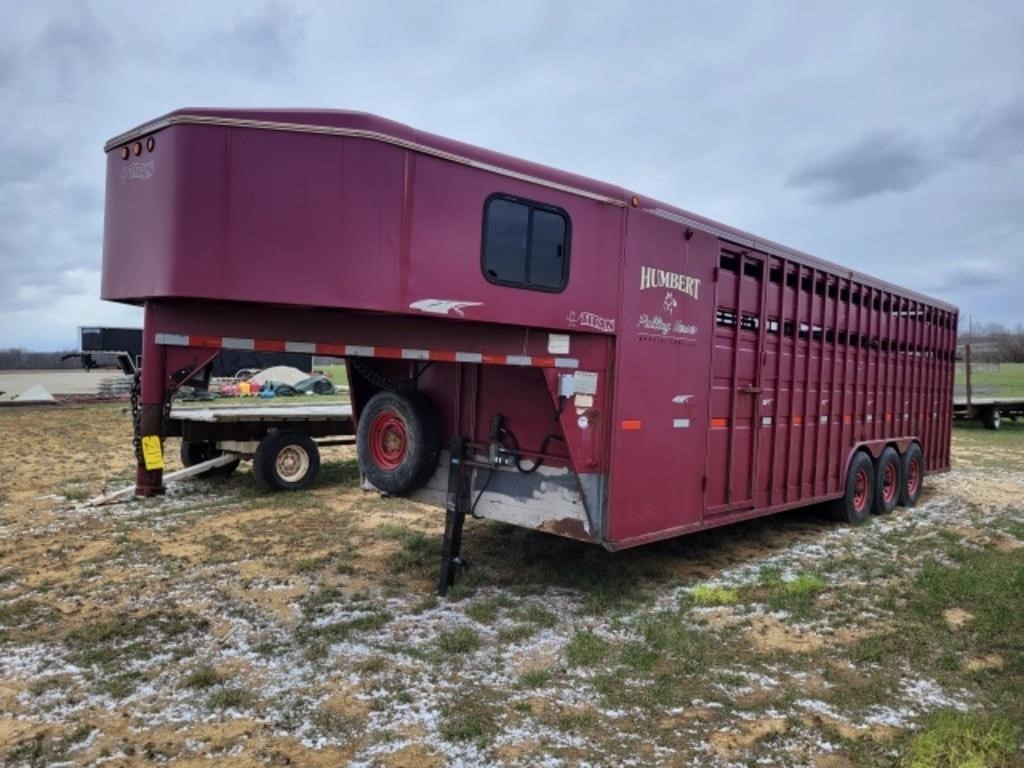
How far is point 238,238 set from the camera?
3.97 meters

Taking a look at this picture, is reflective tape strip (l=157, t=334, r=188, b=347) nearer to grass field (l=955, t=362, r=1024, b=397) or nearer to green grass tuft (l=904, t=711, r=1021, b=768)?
green grass tuft (l=904, t=711, r=1021, b=768)

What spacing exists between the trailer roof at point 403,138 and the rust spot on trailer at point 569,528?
7.50 feet

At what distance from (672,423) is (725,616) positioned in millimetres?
1455

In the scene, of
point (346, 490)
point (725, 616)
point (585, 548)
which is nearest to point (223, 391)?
point (346, 490)

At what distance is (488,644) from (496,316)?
2.08 metres

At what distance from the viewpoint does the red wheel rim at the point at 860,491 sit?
8.83 meters

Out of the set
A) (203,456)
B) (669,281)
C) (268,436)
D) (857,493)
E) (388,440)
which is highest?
(669,281)

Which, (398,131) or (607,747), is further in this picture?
(398,131)

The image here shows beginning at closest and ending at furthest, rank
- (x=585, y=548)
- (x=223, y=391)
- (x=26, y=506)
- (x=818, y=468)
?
(x=585, y=548) → (x=818, y=468) → (x=26, y=506) → (x=223, y=391)

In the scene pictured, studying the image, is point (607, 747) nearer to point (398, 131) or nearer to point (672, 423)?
point (672, 423)

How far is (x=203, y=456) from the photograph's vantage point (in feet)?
35.2

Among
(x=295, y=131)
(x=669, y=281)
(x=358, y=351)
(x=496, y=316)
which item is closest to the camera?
(x=295, y=131)

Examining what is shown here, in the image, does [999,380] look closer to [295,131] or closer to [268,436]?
[268,436]

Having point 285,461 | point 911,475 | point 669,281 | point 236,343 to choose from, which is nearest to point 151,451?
point 236,343
